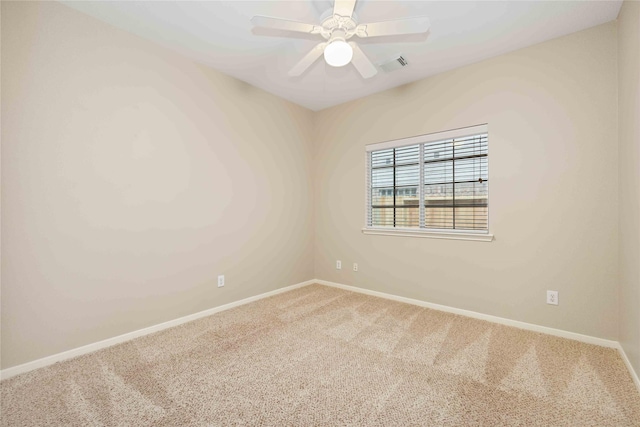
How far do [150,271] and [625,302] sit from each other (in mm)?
3843

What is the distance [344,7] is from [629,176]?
2.26 metres

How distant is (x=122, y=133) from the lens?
2.35 metres

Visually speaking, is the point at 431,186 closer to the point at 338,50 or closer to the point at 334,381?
the point at 338,50

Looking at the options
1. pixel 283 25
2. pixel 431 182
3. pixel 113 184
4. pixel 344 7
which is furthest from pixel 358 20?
pixel 113 184

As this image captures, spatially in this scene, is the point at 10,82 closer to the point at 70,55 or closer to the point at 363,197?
the point at 70,55

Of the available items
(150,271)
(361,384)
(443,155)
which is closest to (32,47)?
(150,271)

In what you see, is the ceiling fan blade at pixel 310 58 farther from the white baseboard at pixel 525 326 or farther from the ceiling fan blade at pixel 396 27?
A: the white baseboard at pixel 525 326

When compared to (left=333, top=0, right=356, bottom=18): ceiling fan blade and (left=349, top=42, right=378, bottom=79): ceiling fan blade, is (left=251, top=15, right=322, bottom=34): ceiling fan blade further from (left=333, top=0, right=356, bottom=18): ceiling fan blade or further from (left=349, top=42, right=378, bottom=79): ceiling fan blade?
(left=349, top=42, right=378, bottom=79): ceiling fan blade

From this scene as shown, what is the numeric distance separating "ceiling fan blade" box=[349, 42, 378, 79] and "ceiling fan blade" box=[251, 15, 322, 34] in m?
0.30

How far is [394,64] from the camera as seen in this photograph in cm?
281

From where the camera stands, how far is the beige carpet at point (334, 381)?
148 cm

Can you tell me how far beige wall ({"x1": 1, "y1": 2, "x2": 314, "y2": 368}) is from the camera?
1.91 metres

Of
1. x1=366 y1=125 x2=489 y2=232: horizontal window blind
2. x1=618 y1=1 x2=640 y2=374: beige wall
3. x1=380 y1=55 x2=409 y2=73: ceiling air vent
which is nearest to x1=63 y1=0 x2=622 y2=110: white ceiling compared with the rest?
x1=380 y1=55 x2=409 y2=73: ceiling air vent

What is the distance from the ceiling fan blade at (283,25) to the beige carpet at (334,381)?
2275 millimetres
